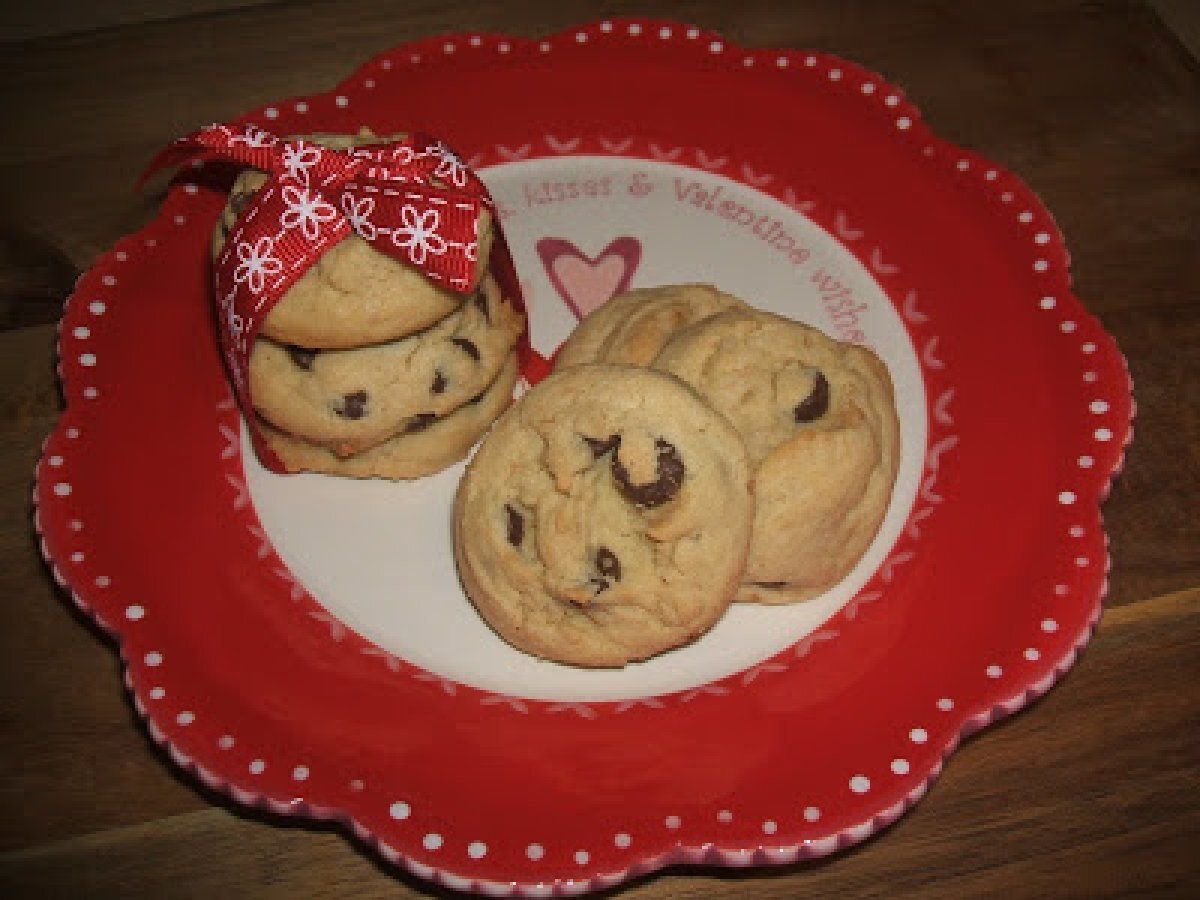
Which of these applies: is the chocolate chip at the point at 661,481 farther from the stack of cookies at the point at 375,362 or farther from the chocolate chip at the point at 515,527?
the stack of cookies at the point at 375,362

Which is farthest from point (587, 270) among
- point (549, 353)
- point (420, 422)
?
point (420, 422)

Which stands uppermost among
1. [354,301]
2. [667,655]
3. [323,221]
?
[323,221]

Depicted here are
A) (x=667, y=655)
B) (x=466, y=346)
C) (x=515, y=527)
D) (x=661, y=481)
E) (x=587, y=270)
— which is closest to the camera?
(x=661, y=481)

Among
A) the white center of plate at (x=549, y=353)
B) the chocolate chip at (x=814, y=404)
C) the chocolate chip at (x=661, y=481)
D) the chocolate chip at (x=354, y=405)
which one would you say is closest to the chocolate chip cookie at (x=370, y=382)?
the chocolate chip at (x=354, y=405)

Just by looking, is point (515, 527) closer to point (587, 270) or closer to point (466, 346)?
point (466, 346)

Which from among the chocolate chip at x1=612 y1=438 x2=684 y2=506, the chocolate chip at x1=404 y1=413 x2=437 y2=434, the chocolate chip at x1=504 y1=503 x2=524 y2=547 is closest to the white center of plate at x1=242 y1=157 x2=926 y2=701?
the chocolate chip at x1=404 y1=413 x2=437 y2=434

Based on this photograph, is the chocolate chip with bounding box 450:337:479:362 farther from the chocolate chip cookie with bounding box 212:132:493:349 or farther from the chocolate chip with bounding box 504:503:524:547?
the chocolate chip with bounding box 504:503:524:547
